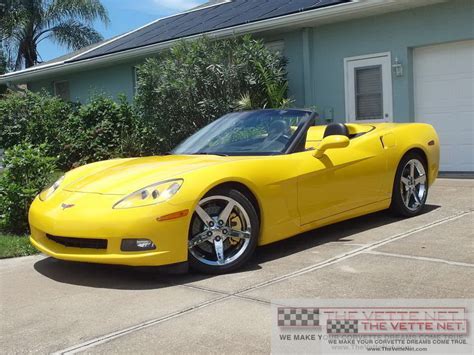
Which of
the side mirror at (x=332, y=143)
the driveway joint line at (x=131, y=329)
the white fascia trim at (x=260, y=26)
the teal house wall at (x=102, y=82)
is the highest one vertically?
the white fascia trim at (x=260, y=26)

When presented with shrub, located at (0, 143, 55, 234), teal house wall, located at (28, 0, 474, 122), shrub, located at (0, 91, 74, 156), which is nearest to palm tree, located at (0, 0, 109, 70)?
shrub, located at (0, 91, 74, 156)

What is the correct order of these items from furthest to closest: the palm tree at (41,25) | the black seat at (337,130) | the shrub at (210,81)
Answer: the palm tree at (41,25), the shrub at (210,81), the black seat at (337,130)

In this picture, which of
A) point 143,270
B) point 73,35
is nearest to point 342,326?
point 143,270

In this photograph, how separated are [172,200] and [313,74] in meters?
8.07

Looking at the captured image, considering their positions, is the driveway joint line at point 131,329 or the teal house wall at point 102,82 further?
the teal house wall at point 102,82

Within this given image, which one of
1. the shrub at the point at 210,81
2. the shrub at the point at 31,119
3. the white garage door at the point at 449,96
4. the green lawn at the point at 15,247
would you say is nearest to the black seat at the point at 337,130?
the green lawn at the point at 15,247

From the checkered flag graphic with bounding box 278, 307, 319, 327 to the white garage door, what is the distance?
24.2 ft

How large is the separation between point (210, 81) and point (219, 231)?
727 centimetres

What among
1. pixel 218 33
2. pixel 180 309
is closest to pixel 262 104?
pixel 218 33

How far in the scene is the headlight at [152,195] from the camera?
13.9ft

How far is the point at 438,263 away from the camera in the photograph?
14.8ft

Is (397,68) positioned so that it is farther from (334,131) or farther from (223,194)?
(223,194)

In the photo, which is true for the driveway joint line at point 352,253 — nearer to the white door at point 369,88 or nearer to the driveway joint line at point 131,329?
the driveway joint line at point 131,329

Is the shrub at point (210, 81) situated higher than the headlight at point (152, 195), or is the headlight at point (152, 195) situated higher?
the shrub at point (210, 81)
